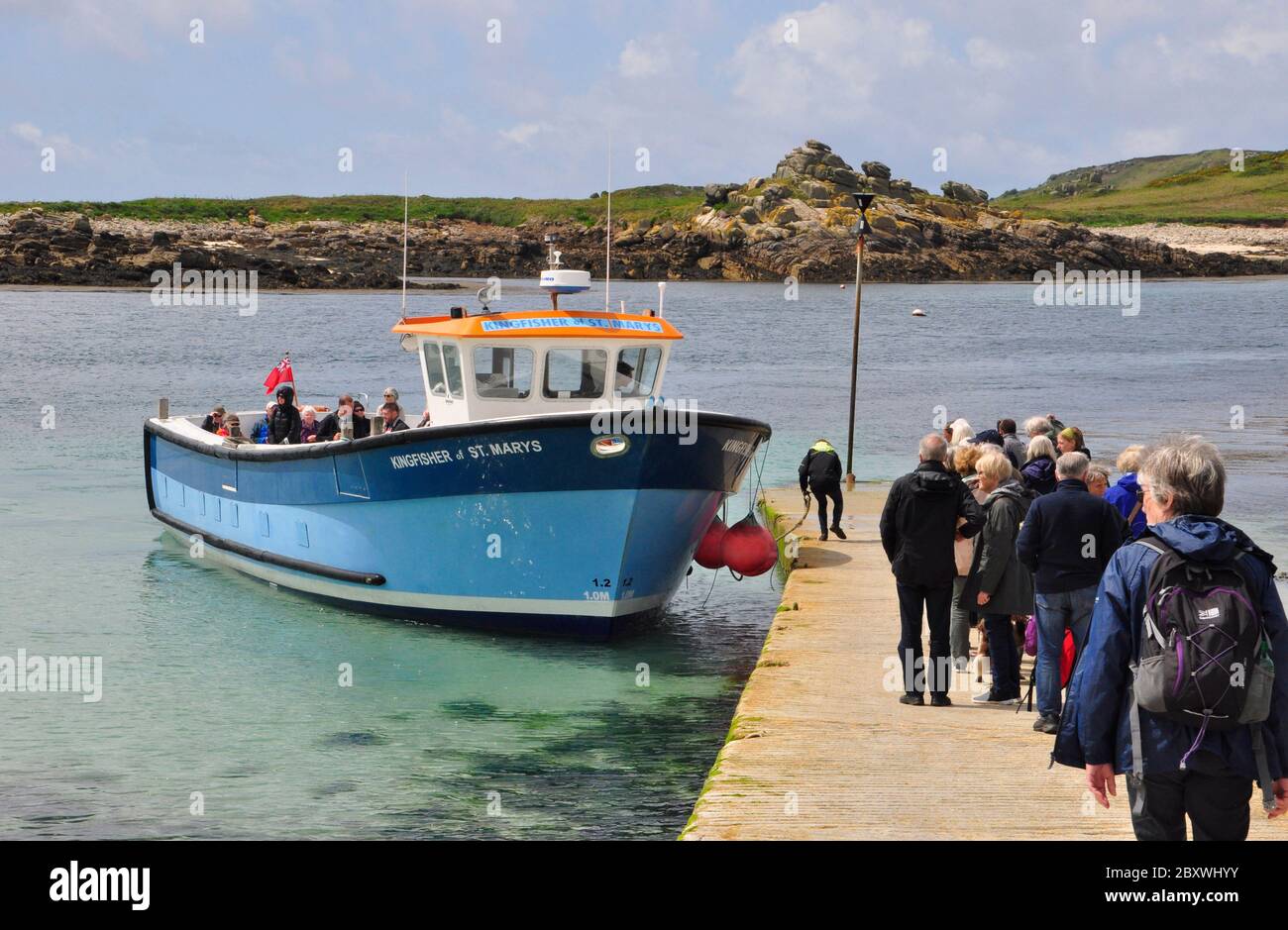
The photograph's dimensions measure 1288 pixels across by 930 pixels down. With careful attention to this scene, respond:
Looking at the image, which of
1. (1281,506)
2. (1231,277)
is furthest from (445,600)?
(1231,277)

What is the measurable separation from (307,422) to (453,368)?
426cm

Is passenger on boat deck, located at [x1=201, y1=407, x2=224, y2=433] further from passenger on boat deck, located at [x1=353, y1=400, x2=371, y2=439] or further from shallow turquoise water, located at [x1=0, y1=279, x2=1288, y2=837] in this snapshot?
passenger on boat deck, located at [x1=353, y1=400, x2=371, y2=439]

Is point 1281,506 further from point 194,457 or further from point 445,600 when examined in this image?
point 194,457

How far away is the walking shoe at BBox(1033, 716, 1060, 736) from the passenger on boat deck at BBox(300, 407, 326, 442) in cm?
1066

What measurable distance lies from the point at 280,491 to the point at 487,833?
8030 mm

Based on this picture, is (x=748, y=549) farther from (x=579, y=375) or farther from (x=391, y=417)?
(x=391, y=417)

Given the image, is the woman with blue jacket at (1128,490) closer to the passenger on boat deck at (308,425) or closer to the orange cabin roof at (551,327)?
the orange cabin roof at (551,327)

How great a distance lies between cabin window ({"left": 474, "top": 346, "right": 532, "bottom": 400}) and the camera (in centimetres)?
1496

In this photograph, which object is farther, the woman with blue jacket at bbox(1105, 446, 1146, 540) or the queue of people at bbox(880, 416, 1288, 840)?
the woman with blue jacket at bbox(1105, 446, 1146, 540)

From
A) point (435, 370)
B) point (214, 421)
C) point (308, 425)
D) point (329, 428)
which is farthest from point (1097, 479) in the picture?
point (214, 421)

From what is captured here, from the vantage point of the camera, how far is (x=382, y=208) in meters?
151

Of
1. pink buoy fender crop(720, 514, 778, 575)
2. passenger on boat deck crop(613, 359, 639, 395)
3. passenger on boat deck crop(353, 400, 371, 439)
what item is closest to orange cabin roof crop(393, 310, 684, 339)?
passenger on boat deck crop(613, 359, 639, 395)

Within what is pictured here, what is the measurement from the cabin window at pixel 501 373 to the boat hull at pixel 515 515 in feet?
3.91

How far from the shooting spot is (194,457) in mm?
19094
